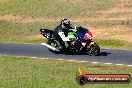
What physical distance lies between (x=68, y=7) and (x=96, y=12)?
436cm

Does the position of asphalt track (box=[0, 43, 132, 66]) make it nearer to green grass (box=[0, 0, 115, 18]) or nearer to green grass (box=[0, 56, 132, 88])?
green grass (box=[0, 56, 132, 88])

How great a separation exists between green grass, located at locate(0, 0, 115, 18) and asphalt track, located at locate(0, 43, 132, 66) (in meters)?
18.9

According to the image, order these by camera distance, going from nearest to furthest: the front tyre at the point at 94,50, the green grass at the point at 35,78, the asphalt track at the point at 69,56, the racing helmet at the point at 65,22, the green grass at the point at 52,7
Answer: the green grass at the point at 35,78, the asphalt track at the point at 69,56, the front tyre at the point at 94,50, the racing helmet at the point at 65,22, the green grass at the point at 52,7

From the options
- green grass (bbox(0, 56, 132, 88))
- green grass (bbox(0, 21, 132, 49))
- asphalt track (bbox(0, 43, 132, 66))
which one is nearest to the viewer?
green grass (bbox(0, 56, 132, 88))

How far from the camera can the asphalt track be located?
879 inches

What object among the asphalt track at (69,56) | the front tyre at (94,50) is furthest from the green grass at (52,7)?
the front tyre at (94,50)

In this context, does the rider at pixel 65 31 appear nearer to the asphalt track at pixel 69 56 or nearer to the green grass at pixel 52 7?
the asphalt track at pixel 69 56

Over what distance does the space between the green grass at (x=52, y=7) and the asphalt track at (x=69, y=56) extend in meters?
18.9

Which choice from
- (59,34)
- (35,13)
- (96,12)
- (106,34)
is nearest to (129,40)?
(106,34)

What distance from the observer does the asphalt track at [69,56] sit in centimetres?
2233

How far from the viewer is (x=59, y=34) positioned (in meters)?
24.9

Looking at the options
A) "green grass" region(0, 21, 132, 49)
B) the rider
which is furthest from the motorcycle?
"green grass" region(0, 21, 132, 49)

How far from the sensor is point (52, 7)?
49.1 metres

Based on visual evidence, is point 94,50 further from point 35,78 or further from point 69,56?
point 35,78
